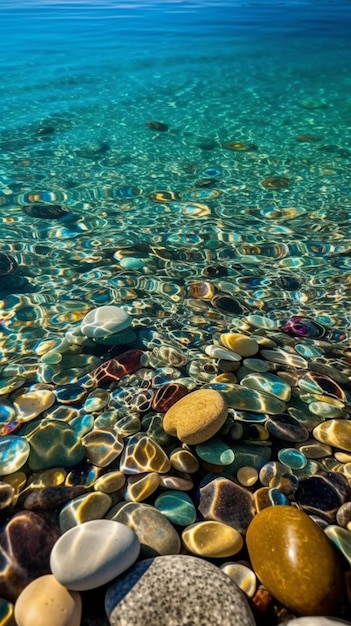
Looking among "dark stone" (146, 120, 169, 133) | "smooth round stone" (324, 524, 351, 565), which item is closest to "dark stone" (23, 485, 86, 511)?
"smooth round stone" (324, 524, 351, 565)

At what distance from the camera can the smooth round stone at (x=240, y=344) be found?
3.76 metres

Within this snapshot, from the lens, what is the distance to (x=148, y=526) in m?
2.37

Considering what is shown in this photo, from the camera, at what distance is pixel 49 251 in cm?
560

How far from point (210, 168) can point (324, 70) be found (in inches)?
350

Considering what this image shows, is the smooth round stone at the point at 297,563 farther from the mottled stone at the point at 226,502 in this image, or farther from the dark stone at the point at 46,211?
the dark stone at the point at 46,211

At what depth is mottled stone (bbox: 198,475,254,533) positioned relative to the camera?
96.5 inches

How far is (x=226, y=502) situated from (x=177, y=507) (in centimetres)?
29

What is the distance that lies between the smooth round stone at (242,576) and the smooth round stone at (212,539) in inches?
2.7

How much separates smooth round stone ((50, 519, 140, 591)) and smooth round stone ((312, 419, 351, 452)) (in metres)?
1.46

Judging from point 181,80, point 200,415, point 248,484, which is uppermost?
point 181,80

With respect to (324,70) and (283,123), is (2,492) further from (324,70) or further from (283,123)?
(324,70)

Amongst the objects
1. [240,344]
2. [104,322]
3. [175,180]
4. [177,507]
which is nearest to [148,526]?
[177,507]

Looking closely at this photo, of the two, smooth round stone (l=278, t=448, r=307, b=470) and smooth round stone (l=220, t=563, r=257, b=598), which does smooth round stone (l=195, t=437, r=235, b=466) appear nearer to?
smooth round stone (l=278, t=448, r=307, b=470)

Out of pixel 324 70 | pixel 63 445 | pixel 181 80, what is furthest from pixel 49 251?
pixel 324 70
